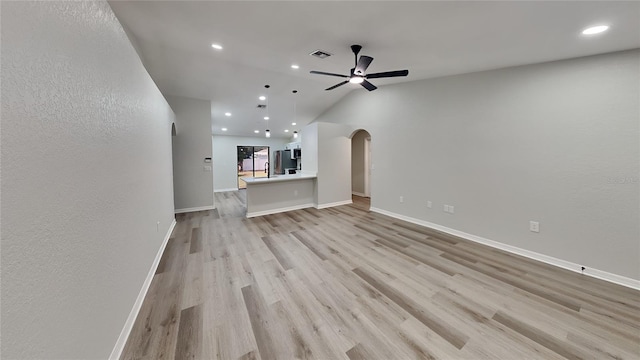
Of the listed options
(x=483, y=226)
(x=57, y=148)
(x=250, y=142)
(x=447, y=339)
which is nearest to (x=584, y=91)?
(x=483, y=226)

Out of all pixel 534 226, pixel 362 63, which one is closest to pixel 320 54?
pixel 362 63

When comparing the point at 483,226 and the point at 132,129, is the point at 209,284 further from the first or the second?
the point at 483,226

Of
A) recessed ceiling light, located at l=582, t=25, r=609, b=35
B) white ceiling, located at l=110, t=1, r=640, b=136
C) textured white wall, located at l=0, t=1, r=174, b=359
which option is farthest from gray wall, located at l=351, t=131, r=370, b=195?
textured white wall, located at l=0, t=1, r=174, b=359

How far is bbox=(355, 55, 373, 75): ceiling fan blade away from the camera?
2.77 meters

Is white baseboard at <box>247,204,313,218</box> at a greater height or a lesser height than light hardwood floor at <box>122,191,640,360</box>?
greater

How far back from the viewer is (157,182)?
295 centimetres

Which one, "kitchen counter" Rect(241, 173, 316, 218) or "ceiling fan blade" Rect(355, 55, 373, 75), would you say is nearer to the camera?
"ceiling fan blade" Rect(355, 55, 373, 75)

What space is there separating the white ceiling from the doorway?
5.61 metres

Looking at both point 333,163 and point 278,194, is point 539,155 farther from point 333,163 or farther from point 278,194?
point 278,194

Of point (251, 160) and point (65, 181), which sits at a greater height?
point (251, 160)

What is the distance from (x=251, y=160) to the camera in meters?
10.4

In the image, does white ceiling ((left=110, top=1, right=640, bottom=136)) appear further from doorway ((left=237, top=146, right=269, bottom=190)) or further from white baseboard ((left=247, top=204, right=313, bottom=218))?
doorway ((left=237, top=146, right=269, bottom=190))

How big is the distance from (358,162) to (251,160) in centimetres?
551

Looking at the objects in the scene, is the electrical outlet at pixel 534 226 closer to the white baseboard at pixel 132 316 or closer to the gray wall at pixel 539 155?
the gray wall at pixel 539 155
